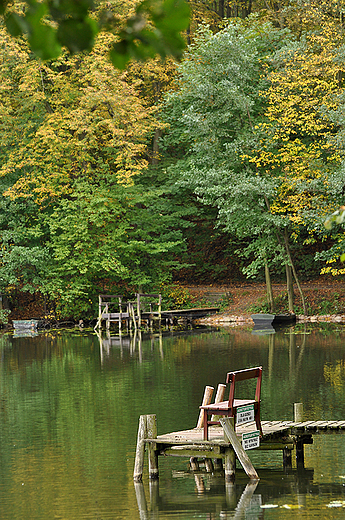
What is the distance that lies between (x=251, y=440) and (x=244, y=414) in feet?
1.40

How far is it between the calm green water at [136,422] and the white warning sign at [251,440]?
402mm

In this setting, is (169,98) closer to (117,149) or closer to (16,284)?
(117,149)

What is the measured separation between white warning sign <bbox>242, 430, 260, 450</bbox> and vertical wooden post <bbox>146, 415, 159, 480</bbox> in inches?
40.3

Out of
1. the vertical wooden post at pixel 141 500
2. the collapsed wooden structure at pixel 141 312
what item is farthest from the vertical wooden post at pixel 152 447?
the collapsed wooden structure at pixel 141 312

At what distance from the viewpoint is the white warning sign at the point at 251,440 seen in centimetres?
831

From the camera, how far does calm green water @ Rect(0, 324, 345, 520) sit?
7.68m

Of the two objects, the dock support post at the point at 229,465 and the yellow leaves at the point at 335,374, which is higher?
the yellow leaves at the point at 335,374

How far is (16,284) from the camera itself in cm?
3291

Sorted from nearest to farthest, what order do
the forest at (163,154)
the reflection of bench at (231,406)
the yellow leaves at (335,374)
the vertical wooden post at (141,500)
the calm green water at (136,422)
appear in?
the vertical wooden post at (141,500) < the calm green water at (136,422) < the reflection of bench at (231,406) < the yellow leaves at (335,374) < the forest at (163,154)

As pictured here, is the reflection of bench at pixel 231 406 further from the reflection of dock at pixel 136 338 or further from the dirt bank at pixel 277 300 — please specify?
the dirt bank at pixel 277 300

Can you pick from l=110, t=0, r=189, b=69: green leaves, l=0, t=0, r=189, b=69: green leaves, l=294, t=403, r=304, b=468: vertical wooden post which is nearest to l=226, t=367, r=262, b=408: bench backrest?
l=294, t=403, r=304, b=468: vertical wooden post

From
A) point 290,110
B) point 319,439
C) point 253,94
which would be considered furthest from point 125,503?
point 253,94

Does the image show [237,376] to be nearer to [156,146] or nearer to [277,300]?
[277,300]

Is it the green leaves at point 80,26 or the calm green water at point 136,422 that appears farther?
the calm green water at point 136,422
